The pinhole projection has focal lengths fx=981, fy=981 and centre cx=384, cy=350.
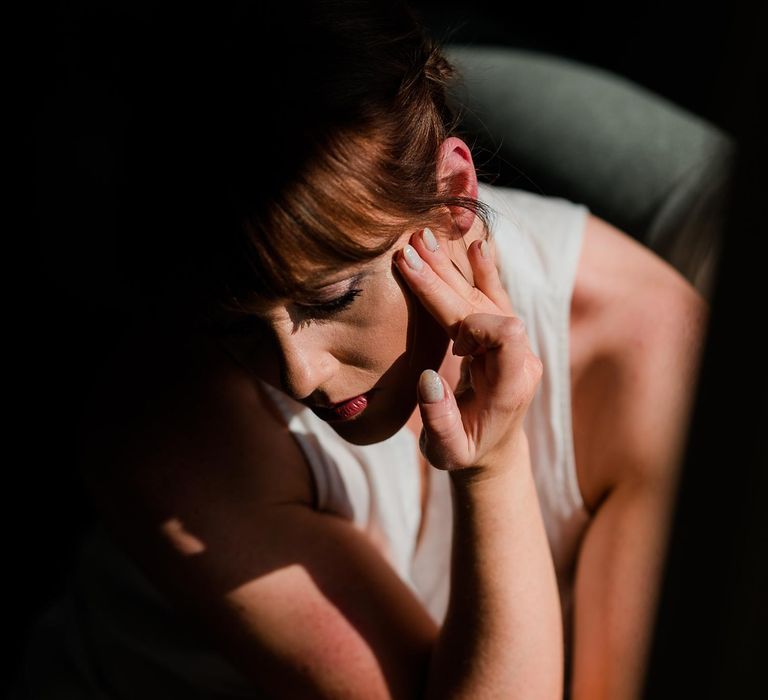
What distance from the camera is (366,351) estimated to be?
102 centimetres

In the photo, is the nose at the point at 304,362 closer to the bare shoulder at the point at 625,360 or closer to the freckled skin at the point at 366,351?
the freckled skin at the point at 366,351

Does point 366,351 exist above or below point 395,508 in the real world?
above

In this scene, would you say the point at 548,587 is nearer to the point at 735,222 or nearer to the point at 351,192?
the point at 351,192

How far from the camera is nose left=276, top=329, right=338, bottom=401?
3.21 feet

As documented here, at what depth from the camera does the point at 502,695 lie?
1.14 m

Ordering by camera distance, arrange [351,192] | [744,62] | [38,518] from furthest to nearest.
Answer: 1. [38,518]
2. [351,192]
3. [744,62]

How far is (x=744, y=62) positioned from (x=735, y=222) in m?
0.05

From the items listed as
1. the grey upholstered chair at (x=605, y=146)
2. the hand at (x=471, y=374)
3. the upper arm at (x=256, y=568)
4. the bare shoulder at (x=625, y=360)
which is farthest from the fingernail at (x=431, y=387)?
the grey upholstered chair at (x=605, y=146)

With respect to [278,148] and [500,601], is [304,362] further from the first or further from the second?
[500,601]

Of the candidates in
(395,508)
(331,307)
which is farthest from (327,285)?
(395,508)

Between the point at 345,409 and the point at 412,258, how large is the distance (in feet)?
0.64

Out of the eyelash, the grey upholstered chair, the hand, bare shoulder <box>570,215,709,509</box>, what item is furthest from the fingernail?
the grey upholstered chair

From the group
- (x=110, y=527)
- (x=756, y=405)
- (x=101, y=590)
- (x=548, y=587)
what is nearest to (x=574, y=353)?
(x=548, y=587)

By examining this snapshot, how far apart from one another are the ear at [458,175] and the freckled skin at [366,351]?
0.03 meters
